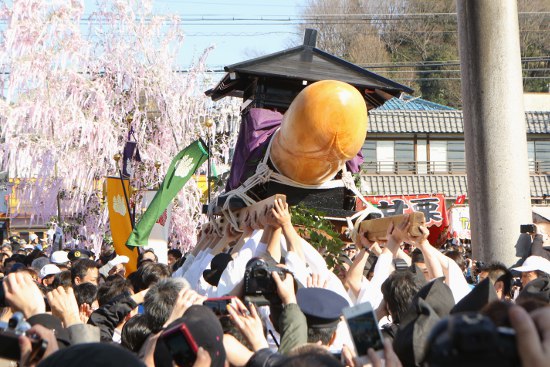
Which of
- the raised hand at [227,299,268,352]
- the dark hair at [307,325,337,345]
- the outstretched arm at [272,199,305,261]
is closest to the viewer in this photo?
the raised hand at [227,299,268,352]

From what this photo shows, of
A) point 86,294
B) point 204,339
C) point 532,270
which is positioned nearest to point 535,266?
point 532,270

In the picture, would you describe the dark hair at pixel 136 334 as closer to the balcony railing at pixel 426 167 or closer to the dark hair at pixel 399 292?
the dark hair at pixel 399 292

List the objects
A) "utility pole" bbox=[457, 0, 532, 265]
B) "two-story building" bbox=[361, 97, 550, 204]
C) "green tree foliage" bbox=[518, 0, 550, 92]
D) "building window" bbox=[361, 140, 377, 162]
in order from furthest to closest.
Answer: "green tree foliage" bbox=[518, 0, 550, 92]
"building window" bbox=[361, 140, 377, 162]
"two-story building" bbox=[361, 97, 550, 204]
"utility pole" bbox=[457, 0, 532, 265]

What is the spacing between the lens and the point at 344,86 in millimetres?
6785

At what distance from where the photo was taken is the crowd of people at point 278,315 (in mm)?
2115

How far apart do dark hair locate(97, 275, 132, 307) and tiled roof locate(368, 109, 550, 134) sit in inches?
981

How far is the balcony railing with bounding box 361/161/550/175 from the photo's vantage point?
32.8 m

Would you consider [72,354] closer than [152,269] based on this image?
Yes

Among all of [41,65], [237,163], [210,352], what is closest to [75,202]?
[41,65]

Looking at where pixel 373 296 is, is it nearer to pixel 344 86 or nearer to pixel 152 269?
pixel 344 86

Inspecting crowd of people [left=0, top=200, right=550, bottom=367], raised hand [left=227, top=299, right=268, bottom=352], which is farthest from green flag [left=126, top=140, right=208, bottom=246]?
raised hand [left=227, top=299, right=268, bottom=352]

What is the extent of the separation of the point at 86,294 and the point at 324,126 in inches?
91.5

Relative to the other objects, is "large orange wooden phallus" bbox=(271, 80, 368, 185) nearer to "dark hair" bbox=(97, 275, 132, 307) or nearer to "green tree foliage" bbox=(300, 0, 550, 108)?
"dark hair" bbox=(97, 275, 132, 307)

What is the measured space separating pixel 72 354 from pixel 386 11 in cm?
4574
